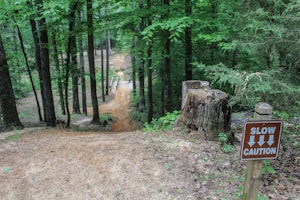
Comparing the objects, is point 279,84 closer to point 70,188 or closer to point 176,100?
point 70,188

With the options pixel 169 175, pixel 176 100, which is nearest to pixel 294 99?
pixel 169 175

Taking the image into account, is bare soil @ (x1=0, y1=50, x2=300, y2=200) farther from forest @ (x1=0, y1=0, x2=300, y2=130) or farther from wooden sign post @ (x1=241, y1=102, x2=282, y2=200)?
wooden sign post @ (x1=241, y1=102, x2=282, y2=200)

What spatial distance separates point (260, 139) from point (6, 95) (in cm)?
864

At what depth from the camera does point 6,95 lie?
8.53m

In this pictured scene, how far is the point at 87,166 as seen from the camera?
4586 mm

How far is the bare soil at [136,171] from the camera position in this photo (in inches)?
150

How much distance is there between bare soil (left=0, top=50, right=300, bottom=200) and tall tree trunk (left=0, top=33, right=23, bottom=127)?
3296 mm

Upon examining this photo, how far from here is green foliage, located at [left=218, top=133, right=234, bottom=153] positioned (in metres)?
4.98

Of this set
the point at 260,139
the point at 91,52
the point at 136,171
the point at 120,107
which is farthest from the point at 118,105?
the point at 260,139

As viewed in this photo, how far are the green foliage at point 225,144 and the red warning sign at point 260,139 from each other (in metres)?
2.47

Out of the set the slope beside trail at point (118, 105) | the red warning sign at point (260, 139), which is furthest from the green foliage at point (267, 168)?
the slope beside trail at point (118, 105)

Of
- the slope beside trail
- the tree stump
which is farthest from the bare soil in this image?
the slope beside trail

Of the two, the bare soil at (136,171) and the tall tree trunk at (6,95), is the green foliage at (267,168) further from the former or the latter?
the tall tree trunk at (6,95)

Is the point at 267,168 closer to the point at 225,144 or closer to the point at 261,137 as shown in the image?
the point at 225,144
